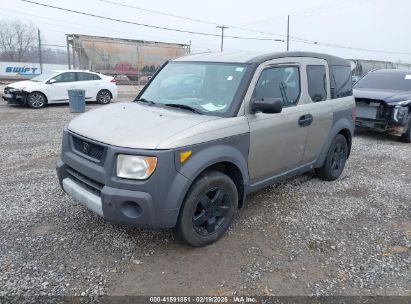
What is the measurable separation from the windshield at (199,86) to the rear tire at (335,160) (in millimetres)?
2263

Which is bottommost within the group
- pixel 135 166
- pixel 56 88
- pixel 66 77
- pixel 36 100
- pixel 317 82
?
pixel 36 100

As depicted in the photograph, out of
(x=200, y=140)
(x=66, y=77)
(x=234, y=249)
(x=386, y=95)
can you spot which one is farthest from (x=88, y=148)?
(x=66, y=77)

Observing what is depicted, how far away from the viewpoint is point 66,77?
14078 mm

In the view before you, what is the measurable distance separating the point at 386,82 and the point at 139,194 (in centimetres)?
903

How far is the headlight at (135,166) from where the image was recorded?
2.96 m

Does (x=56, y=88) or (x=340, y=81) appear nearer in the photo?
(x=340, y=81)

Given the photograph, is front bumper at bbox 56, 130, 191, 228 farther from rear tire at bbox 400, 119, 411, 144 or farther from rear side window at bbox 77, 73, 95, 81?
rear side window at bbox 77, 73, 95, 81

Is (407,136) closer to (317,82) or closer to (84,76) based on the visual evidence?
(317,82)

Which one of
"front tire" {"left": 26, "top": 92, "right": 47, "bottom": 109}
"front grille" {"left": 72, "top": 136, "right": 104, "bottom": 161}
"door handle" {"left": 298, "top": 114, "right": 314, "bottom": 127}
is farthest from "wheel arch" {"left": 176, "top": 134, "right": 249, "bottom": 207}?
"front tire" {"left": 26, "top": 92, "right": 47, "bottom": 109}

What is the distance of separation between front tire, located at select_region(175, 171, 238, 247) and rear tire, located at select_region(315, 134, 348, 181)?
2.28 m

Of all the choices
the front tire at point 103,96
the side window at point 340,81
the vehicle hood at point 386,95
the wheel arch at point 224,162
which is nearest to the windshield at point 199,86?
the wheel arch at point 224,162

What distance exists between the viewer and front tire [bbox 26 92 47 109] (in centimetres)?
1314

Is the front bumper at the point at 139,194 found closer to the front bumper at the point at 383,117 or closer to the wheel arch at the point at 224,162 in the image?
the wheel arch at the point at 224,162

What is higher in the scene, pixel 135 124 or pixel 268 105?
pixel 268 105
